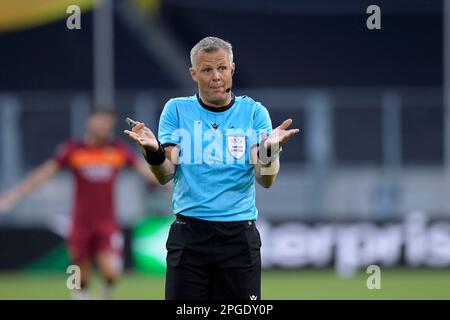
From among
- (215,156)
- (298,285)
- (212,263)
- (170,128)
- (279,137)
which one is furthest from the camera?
(298,285)

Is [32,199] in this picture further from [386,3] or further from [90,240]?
[386,3]

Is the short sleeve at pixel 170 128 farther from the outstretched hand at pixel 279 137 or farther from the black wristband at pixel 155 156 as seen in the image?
the outstretched hand at pixel 279 137

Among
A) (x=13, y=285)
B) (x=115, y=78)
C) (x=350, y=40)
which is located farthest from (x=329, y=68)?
(x=13, y=285)

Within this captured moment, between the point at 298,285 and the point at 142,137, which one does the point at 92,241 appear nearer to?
the point at 298,285

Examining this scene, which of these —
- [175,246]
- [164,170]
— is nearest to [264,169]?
[164,170]

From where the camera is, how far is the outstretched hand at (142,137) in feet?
22.6

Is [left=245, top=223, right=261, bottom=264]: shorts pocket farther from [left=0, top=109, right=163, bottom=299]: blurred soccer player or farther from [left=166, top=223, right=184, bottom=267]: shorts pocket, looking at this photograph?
[left=0, top=109, right=163, bottom=299]: blurred soccer player

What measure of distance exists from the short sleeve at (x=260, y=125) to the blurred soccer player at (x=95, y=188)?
6.19 metres

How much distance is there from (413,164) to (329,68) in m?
4.66

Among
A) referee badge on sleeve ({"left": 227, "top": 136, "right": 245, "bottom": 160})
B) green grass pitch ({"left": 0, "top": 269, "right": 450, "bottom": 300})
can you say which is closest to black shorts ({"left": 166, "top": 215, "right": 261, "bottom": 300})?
referee badge on sleeve ({"left": 227, "top": 136, "right": 245, "bottom": 160})

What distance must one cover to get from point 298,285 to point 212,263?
885 centimetres

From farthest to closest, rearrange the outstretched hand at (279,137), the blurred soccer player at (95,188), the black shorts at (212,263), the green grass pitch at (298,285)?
1. the green grass pitch at (298,285)
2. the blurred soccer player at (95,188)
3. the black shorts at (212,263)
4. the outstretched hand at (279,137)

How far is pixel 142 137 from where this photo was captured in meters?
6.94

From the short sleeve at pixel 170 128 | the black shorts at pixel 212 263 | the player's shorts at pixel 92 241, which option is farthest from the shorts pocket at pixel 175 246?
the player's shorts at pixel 92 241
